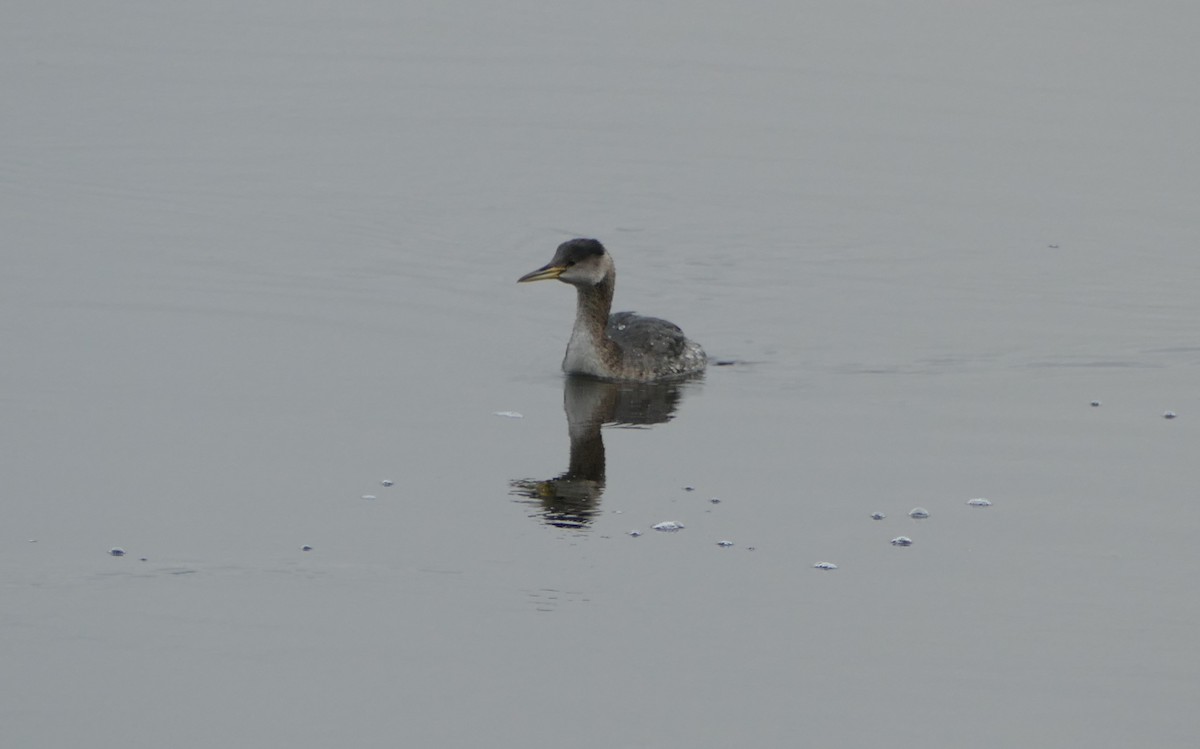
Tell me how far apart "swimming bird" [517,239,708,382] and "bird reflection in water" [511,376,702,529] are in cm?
15

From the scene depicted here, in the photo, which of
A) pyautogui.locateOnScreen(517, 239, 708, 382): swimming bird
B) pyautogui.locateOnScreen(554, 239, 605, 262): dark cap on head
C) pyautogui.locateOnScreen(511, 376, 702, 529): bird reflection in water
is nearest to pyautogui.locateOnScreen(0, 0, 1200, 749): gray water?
pyautogui.locateOnScreen(511, 376, 702, 529): bird reflection in water

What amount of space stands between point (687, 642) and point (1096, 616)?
2.51m

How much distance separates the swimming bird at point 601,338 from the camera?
19.0 m

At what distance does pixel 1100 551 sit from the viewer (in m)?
13.3

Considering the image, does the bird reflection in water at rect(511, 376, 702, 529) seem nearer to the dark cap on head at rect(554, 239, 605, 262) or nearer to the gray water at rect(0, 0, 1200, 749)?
the gray water at rect(0, 0, 1200, 749)

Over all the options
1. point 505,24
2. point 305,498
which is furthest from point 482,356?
point 505,24

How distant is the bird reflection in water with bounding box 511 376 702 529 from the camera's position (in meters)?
14.3

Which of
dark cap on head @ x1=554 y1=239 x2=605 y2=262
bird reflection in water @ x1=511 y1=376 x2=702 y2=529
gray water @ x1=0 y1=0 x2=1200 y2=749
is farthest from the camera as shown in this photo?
dark cap on head @ x1=554 y1=239 x2=605 y2=262

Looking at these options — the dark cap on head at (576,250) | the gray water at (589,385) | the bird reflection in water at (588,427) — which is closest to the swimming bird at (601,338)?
the dark cap on head at (576,250)

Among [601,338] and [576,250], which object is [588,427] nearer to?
[601,338]

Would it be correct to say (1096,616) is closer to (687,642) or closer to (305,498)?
(687,642)

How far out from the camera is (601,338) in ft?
62.9

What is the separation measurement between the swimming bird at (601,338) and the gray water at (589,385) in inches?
16.5

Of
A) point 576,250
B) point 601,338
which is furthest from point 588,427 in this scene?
point 576,250
